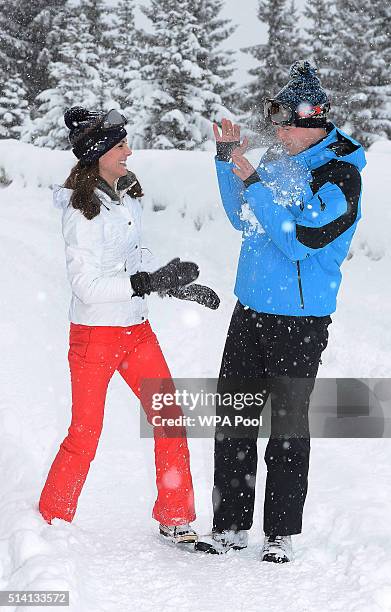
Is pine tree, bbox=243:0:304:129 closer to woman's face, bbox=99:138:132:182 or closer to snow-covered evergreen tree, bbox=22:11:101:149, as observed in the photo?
snow-covered evergreen tree, bbox=22:11:101:149

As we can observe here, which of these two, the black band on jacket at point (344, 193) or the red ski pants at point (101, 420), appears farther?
the red ski pants at point (101, 420)

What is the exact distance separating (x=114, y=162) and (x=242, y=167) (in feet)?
2.15

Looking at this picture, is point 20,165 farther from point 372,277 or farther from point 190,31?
point 190,31

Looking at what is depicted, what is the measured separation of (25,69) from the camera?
28.2m

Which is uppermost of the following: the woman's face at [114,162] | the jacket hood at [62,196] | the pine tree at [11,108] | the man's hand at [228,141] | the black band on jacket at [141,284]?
the man's hand at [228,141]

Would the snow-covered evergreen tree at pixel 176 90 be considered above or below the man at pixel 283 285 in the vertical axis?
below

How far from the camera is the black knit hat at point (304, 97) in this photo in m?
3.22

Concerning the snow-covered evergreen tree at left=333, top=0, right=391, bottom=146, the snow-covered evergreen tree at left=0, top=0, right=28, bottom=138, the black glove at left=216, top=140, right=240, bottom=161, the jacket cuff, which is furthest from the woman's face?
the snow-covered evergreen tree at left=0, top=0, right=28, bottom=138

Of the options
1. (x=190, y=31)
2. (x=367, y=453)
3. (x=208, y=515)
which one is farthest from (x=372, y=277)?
(x=190, y=31)

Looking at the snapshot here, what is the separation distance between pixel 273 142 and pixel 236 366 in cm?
116

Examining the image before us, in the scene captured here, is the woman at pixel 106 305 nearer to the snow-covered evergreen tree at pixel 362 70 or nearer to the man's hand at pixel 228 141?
the man's hand at pixel 228 141

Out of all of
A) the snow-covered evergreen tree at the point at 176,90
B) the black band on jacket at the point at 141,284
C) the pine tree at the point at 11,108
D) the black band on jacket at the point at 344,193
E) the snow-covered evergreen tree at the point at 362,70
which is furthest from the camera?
the pine tree at the point at 11,108

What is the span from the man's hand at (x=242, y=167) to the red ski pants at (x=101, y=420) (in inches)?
37.6

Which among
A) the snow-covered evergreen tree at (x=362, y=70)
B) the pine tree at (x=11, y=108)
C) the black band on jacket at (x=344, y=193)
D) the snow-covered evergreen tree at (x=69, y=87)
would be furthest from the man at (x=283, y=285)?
the pine tree at (x=11, y=108)
